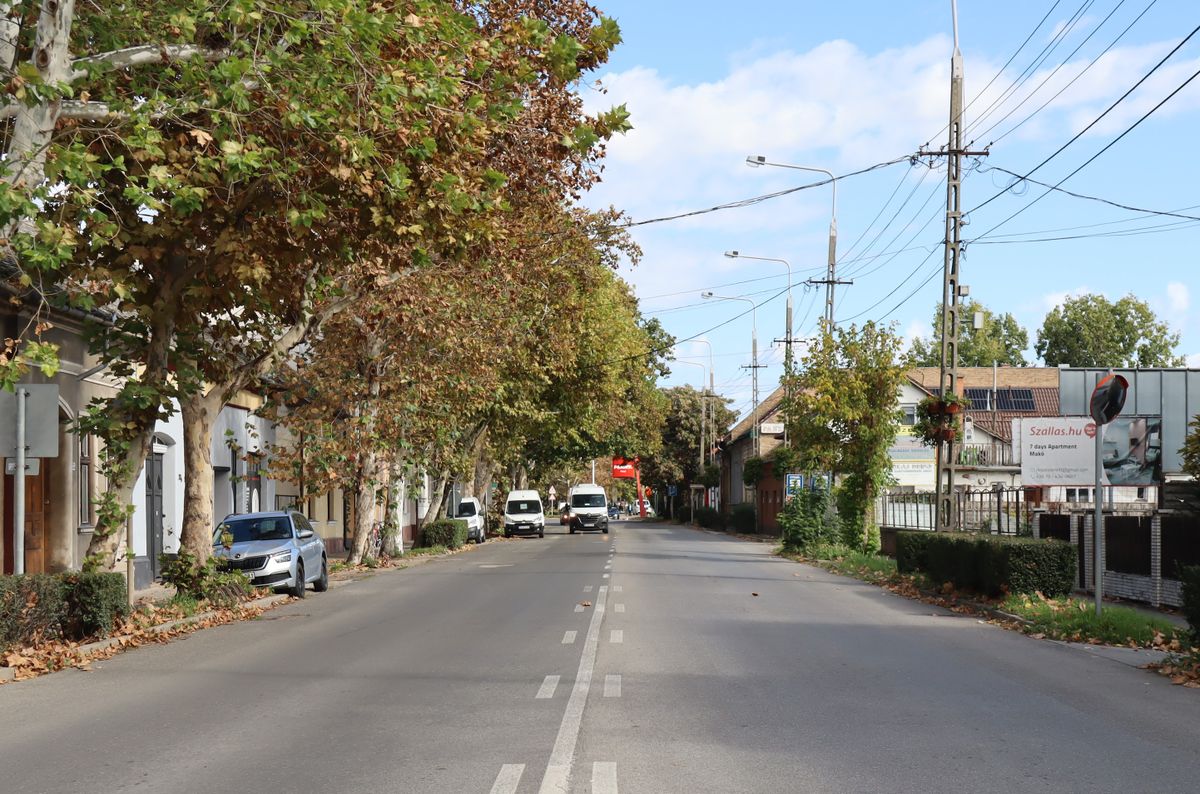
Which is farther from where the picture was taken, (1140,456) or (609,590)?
(1140,456)

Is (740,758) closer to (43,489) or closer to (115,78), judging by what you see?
(115,78)

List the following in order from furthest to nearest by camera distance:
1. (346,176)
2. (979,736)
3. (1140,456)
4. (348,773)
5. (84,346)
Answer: (1140,456) < (84,346) < (346,176) < (979,736) < (348,773)

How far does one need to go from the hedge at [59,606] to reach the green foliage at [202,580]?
12.6ft

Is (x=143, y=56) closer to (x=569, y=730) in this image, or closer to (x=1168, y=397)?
(x=569, y=730)

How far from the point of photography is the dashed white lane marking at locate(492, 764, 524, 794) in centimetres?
→ 681

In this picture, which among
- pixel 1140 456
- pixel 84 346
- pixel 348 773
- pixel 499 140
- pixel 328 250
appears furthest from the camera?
pixel 1140 456

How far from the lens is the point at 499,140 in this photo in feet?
62.1

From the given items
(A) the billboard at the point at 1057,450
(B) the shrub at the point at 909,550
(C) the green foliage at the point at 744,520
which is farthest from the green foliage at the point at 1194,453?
(C) the green foliage at the point at 744,520

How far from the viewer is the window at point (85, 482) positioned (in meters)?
24.1

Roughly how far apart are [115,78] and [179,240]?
131 inches

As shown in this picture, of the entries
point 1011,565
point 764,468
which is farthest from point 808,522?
point 764,468

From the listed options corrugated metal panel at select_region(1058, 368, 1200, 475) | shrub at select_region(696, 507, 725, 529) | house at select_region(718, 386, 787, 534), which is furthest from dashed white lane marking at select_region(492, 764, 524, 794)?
shrub at select_region(696, 507, 725, 529)

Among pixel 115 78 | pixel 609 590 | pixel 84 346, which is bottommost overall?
pixel 609 590

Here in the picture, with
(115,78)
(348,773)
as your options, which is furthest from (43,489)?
(348,773)
